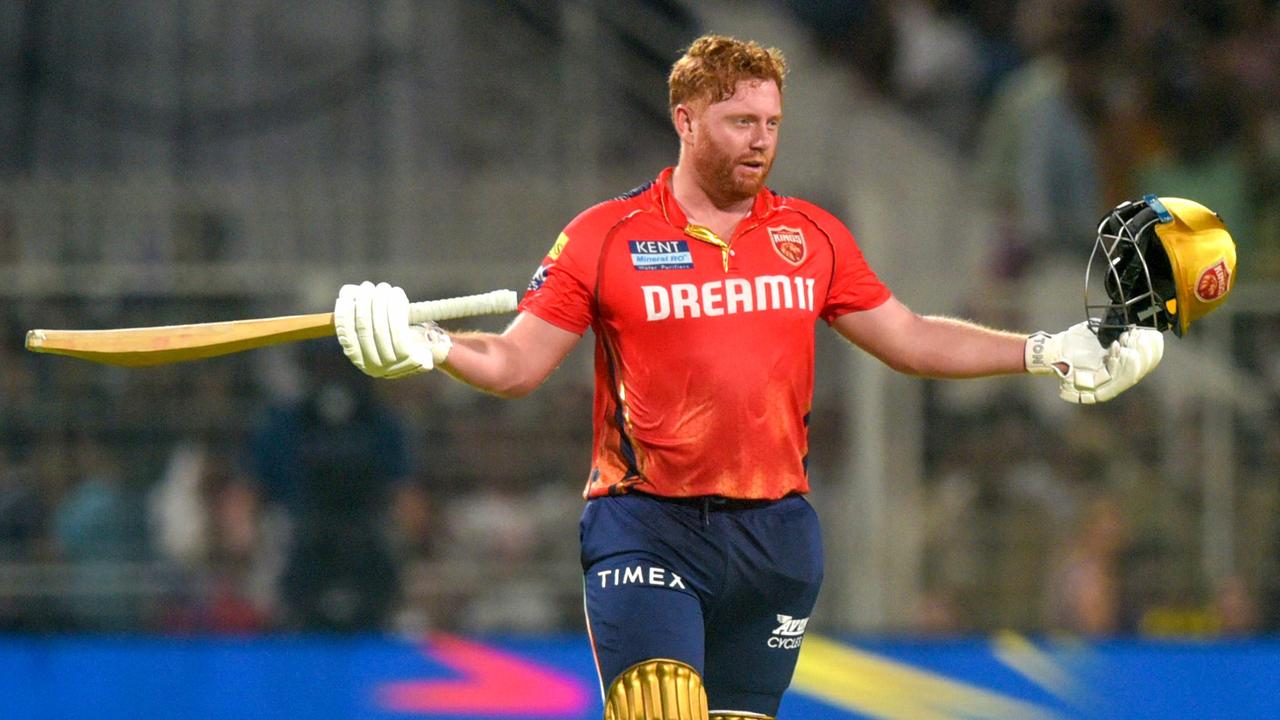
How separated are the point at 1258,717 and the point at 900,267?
10.4ft

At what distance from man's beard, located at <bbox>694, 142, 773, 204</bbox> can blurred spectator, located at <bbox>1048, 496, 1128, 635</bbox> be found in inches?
170

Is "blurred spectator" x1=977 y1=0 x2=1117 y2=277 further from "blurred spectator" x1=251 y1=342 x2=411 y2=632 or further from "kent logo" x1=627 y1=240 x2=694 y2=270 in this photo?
"kent logo" x1=627 y1=240 x2=694 y2=270

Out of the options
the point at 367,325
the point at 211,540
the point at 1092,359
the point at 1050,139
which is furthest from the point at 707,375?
the point at 1050,139

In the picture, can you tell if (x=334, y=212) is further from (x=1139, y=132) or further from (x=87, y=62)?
(x=1139, y=132)

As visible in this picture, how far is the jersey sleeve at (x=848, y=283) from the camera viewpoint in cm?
458

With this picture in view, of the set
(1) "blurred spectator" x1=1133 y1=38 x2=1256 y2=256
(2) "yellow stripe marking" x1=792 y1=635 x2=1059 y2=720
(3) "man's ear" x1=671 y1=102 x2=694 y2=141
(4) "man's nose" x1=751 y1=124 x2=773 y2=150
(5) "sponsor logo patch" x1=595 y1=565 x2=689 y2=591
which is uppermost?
(1) "blurred spectator" x1=1133 y1=38 x2=1256 y2=256

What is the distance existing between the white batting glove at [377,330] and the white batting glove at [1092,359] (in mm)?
1502

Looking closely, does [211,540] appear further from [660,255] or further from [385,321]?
[385,321]

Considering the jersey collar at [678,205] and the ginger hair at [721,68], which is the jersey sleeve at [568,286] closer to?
the jersey collar at [678,205]

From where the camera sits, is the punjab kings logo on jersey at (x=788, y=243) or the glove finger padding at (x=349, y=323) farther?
the punjab kings logo on jersey at (x=788, y=243)

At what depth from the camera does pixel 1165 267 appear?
448 centimetres

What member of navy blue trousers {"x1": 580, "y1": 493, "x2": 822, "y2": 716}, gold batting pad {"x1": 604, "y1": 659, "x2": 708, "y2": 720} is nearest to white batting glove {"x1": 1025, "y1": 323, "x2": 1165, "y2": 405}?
navy blue trousers {"x1": 580, "y1": 493, "x2": 822, "y2": 716}

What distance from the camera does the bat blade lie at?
4145 millimetres

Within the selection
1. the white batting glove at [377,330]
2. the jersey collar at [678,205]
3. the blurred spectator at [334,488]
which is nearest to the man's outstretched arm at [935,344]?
the jersey collar at [678,205]
